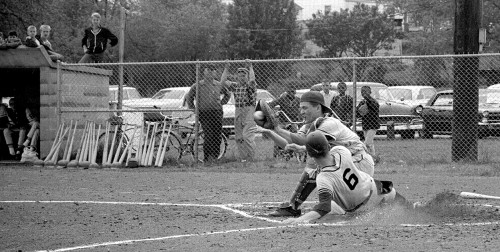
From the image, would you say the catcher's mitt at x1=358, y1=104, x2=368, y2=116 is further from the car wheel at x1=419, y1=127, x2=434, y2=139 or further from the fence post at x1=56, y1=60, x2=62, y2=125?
the fence post at x1=56, y1=60, x2=62, y2=125

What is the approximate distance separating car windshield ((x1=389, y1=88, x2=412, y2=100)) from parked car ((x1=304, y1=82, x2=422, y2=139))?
0.55 meters

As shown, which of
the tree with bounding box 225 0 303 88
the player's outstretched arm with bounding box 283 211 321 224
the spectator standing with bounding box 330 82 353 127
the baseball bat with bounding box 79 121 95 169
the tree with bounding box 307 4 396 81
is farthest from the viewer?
the tree with bounding box 307 4 396 81

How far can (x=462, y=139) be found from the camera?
18703mm

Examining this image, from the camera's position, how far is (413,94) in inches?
1098

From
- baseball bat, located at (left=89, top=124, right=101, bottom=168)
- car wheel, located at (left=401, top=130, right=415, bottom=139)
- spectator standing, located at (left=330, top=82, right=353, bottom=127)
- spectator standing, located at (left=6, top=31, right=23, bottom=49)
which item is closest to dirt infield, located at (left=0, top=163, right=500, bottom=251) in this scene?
spectator standing, located at (left=330, top=82, right=353, bottom=127)

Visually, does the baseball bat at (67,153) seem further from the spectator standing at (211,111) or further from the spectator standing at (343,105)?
the spectator standing at (343,105)

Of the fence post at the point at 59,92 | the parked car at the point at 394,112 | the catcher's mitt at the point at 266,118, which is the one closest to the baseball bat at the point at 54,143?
the fence post at the point at 59,92

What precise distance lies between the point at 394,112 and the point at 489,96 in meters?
4.15

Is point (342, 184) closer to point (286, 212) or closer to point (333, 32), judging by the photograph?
point (286, 212)

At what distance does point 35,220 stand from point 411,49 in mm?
60056

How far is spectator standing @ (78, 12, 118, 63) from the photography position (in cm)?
2098

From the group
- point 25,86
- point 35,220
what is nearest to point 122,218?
point 35,220

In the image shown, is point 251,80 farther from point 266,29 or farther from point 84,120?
point 266,29

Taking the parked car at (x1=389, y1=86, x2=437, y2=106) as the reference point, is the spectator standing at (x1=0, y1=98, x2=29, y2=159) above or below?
below
